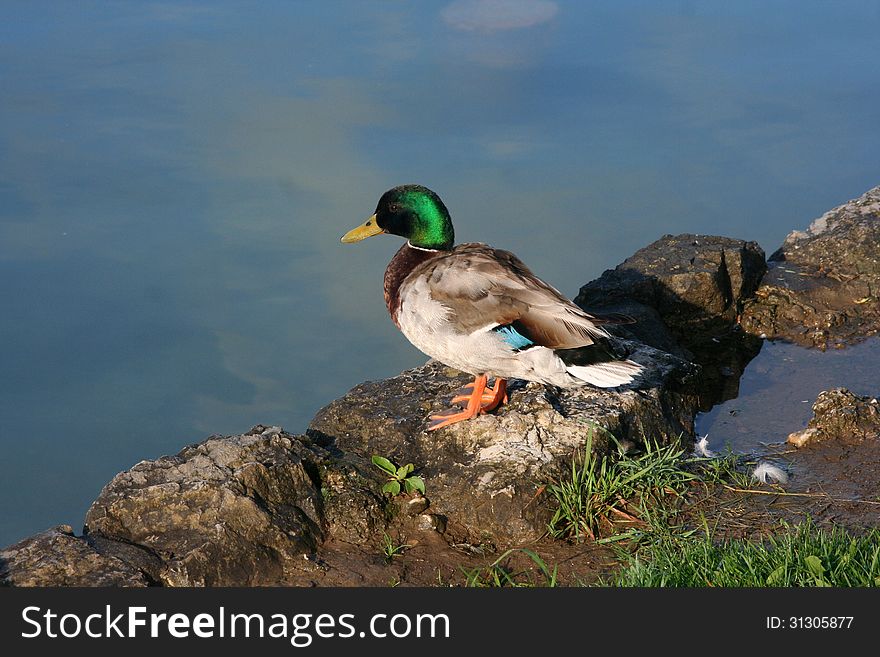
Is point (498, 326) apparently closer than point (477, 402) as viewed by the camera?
Yes

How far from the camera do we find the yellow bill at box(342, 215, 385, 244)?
4.78m

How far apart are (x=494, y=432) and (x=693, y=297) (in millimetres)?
2186

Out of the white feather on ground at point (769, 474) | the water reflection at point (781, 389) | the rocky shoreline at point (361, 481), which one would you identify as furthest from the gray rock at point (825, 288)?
the white feather on ground at point (769, 474)

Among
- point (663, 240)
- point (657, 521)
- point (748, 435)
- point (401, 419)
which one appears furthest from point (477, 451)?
point (663, 240)

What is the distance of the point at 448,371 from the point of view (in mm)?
4973

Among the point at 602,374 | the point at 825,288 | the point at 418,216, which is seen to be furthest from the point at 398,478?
the point at 825,288

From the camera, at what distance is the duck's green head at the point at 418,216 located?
4.62m

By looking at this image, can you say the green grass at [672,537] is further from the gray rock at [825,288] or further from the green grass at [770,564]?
the gray rock at [825,288]

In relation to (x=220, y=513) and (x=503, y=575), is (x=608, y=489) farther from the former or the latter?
(x=220, y=513)

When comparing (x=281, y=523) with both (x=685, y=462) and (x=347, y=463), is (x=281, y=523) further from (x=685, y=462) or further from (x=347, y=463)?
(x=685, y=462)

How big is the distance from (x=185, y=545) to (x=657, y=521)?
1.70 meters

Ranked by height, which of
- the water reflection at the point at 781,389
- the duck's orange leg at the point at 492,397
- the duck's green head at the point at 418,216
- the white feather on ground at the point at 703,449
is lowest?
the water reflection at the point at 781,389

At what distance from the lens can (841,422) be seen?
475 cm

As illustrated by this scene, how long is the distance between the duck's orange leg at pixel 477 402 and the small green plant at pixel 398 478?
27 cm
